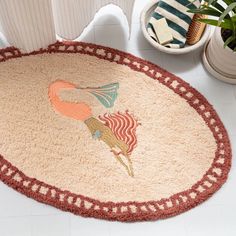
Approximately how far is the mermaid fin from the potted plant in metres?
0.40

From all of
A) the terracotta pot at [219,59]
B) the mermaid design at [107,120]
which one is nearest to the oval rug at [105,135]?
the mermaid design at [107,120]

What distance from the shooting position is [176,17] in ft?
5.33

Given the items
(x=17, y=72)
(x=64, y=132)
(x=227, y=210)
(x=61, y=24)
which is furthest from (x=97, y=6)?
(x=227, y=210)

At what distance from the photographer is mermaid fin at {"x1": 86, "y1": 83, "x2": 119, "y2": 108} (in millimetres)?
1543

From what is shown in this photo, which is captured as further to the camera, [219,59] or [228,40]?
[219,59]

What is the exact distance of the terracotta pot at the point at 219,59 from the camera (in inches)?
59.6

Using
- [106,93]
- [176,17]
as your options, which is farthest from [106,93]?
[176,17]

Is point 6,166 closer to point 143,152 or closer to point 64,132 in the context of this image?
point 64,132

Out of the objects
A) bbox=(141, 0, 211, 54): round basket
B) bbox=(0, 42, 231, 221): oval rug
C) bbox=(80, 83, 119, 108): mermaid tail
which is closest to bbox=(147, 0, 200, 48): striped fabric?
bbox=(141, 0, 211, 54): round basket

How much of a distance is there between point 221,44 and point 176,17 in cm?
24

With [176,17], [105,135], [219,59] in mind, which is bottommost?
[105,135]

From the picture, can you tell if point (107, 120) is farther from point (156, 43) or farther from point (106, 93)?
point (156, 43)

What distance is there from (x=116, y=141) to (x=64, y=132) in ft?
0.65

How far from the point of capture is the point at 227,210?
4.56ft
